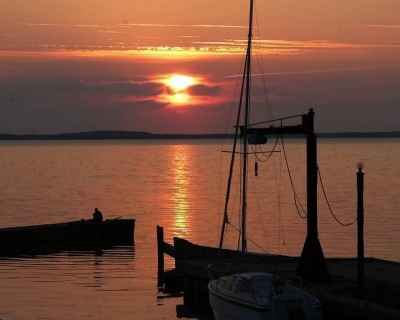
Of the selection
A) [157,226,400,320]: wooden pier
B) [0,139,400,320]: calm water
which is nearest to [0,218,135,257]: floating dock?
[0,139,400,320]: calm water

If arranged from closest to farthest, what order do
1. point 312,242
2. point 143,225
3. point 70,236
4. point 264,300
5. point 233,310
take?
point 264,300 < point 233,310 < point 312,242 < point 70,236 < point 143,225

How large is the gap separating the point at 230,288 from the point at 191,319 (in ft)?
21.9

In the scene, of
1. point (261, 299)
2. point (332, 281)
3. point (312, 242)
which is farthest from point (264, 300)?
point (312, 242)

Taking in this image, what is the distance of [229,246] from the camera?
179 feet

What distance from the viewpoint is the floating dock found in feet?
176

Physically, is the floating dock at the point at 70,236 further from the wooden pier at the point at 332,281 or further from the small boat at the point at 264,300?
the small boat at the point at 264,300

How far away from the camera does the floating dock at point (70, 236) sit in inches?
2111

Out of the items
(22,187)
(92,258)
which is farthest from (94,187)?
(92,258)

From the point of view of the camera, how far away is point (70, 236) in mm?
55469

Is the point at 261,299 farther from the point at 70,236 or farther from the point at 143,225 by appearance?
the point at 143,225

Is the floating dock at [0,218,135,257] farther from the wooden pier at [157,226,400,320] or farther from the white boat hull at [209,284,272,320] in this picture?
the white boat hull at [209,284,272,320]

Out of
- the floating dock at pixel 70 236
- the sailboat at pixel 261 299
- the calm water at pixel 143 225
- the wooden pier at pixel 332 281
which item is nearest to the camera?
the sailboat at pixel 261 299

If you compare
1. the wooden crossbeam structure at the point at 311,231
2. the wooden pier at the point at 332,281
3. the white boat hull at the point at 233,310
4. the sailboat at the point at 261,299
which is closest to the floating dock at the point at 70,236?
the wooden pier at the point at 332,281

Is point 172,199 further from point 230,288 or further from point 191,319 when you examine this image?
point 230,288
